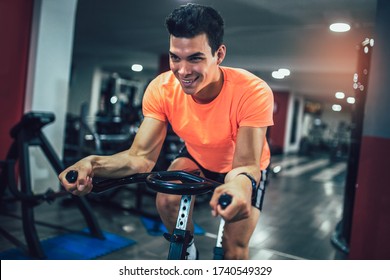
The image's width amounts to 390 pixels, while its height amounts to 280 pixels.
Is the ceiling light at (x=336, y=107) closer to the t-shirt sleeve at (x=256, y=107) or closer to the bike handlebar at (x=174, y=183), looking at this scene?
the t-shirt sleeve at (x=256, y=107)

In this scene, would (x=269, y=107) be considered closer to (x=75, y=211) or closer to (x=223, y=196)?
(x=223, y=196)

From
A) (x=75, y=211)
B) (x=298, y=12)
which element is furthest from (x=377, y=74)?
(x=75, y=211)

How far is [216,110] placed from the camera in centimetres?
130

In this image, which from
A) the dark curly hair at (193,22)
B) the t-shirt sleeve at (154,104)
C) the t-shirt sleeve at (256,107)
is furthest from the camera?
the t-shirt sleeve at (154,104)

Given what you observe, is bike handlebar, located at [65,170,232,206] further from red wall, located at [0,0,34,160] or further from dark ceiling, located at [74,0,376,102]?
red wall, located at [0,0,34,160]

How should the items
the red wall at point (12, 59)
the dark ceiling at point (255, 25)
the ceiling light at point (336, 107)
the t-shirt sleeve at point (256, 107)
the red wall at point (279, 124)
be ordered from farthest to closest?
1. the ceiling light at point (336, 107)
2. the red wall at point (279, 124)
3. the red wall at point (12, 59)
4. the dark ceiling at point (255, 25)
5. the t-shirt sleeve at point (256, 107)

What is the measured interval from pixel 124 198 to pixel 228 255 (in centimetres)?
242

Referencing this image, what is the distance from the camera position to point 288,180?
6.09 metres

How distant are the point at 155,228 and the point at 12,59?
5.50 ft

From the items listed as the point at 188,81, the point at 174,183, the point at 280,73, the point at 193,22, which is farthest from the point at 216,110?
the point at 280,73

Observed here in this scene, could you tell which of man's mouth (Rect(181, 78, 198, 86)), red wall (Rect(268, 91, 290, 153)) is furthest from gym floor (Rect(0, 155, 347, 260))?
red wall (Rect(268, 91, 290, 153))

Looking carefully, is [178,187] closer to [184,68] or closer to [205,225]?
[184,68]

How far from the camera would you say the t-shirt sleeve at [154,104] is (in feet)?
4.48

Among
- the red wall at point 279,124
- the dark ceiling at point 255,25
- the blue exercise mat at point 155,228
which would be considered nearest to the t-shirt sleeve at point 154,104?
the dark ceiling at point 255,25
